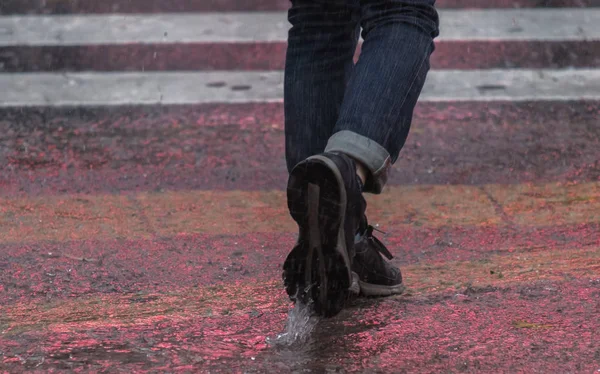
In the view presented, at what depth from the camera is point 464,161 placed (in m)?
4.38

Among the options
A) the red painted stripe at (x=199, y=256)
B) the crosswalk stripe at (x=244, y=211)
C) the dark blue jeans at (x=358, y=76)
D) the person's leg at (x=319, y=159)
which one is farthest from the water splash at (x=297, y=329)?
the crosswalk stripe at (x=244, y=211)

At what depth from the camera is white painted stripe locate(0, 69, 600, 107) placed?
200 inches

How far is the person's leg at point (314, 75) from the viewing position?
2637mm

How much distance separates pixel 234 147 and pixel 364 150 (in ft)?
7.41

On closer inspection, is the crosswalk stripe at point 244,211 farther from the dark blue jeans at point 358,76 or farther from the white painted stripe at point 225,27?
the white painted stripe at point 225,27

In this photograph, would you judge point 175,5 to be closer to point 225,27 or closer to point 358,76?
point 225,27

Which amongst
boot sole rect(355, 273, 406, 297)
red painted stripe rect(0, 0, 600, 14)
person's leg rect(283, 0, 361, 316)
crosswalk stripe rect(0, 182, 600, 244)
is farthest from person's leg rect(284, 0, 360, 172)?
red painted stripe rect(0, 0, 600, 14)

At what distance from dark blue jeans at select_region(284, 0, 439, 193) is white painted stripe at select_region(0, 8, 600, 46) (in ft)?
9.65

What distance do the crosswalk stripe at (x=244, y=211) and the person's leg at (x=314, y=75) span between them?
99cm

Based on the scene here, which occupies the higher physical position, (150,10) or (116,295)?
(150,10)

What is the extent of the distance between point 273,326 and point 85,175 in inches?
70.7

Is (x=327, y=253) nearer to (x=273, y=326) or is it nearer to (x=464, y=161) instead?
(x=273, y=326)

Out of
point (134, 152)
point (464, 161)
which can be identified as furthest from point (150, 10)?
point (464, 161)

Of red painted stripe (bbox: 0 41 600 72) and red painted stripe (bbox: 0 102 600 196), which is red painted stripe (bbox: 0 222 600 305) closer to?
red painted stripe (bbox: 0 102 600 196)
